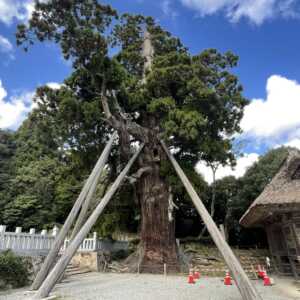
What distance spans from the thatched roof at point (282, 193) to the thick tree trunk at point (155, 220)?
141 inches

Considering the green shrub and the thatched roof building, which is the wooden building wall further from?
the green shrub

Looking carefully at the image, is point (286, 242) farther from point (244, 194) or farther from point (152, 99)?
point (244, 194)

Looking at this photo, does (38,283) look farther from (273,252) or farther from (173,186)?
(273,252)

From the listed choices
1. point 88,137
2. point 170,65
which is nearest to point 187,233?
point 88,137

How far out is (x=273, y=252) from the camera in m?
11.3

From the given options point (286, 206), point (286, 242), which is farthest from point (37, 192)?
point (286, 206)

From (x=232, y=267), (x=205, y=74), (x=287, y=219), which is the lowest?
(x=232, y=267)

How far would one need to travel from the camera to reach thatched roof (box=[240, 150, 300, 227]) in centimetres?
759

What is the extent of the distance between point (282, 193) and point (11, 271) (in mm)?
8768

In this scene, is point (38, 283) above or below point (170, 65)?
below

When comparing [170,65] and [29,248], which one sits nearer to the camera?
[29,248]

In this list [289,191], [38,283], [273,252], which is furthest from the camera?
[273,252]

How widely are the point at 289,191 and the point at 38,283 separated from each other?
26.1 feet

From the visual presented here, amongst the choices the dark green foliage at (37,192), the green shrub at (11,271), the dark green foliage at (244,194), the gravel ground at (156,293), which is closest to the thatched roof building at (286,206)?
the gravel ground at (156,293)
